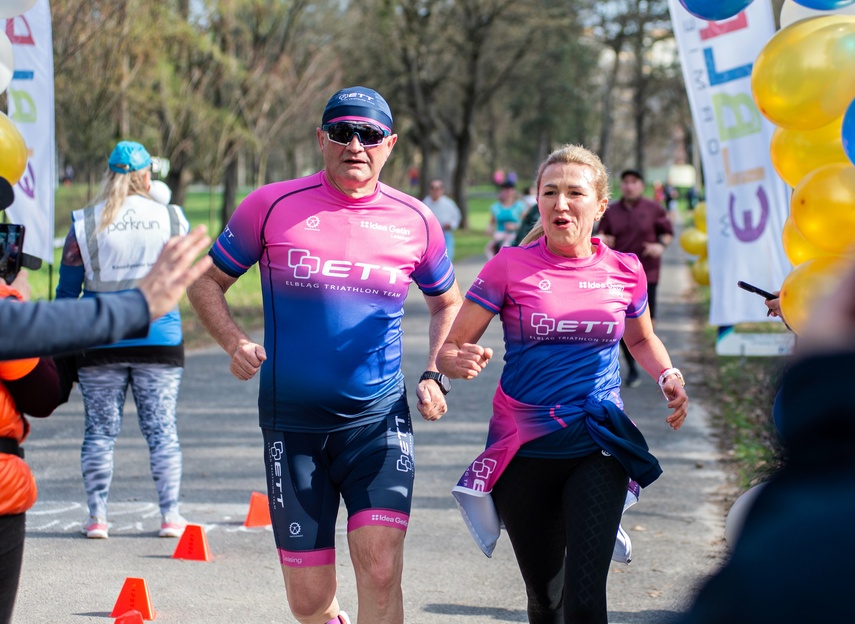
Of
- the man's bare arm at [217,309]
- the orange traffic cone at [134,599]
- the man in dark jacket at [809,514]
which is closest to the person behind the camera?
the man in dark jacket at [809,514]

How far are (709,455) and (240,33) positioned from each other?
19.6 m

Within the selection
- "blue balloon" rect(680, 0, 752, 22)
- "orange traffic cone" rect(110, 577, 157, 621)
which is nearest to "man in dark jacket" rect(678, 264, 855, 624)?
"orange traffic cone" rect(110, 577, 157, 621)

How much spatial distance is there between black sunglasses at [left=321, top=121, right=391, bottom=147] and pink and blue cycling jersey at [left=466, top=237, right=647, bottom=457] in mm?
643

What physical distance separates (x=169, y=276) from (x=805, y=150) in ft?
12.9

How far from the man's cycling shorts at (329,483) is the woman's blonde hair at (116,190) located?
2.72 m

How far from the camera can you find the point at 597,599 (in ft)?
12.7

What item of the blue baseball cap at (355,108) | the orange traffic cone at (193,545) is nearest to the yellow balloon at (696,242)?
the orange traffic cone at (193,545)

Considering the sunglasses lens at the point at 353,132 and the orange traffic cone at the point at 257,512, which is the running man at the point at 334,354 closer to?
the sunglasses lens at the point at 353,132

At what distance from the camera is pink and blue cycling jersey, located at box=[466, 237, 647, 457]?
4.20 meters

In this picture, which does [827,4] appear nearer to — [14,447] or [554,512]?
[554,512]

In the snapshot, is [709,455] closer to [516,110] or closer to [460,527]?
[460,527]

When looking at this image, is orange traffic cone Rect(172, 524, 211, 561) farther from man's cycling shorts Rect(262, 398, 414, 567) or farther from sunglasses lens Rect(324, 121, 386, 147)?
sunglasses lens Rect(324, 121, 386, 147)

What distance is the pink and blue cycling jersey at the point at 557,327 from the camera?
13.8 ft

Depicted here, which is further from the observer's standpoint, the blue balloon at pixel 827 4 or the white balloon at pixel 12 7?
the white balloon at pixel 12 7
